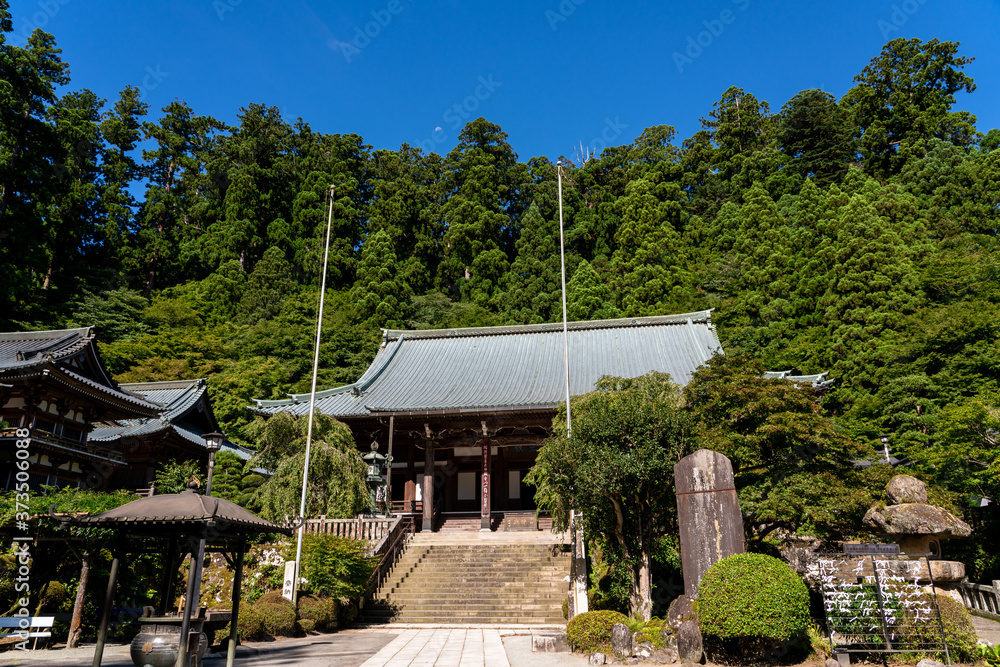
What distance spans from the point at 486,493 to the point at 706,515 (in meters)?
12.0

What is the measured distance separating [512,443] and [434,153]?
4307cm

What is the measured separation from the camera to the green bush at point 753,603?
7.68 metres

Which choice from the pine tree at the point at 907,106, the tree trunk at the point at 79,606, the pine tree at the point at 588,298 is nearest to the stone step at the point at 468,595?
the tree trunk at the point at 79,606

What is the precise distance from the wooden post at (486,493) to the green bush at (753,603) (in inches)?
481

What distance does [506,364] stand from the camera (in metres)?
25.7

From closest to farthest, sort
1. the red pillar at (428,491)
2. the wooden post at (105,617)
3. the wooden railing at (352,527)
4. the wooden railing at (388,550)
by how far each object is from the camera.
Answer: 1. the wooden post at (105,617)
2. the wooden railing at (388,550)
3. the wooden railing at (352,527)
4. the red pillar at (428,491)

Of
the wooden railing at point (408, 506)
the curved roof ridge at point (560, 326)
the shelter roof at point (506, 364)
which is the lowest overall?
the wooden railing at point (408, 506)

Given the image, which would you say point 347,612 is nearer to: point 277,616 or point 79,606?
point 277,616

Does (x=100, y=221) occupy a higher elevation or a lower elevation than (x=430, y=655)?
higher

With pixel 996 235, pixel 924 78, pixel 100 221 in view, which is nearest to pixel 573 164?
pixel 924 78

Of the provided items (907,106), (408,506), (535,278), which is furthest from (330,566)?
(907,106)

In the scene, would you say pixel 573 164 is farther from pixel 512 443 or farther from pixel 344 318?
pixel 512 443

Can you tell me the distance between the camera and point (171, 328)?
39031 millimetres

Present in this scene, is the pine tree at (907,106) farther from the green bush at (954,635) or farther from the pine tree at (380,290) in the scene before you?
the green bush at (954,635)
